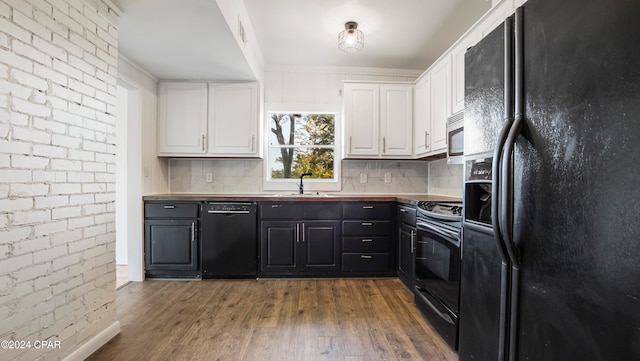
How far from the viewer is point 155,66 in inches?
114

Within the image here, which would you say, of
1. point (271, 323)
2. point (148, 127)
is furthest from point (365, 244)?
point (148, 127)

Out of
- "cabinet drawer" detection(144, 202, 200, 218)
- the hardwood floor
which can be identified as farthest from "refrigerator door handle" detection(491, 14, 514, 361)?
"cabinet drawer" detection(144, 202, 200, 218)

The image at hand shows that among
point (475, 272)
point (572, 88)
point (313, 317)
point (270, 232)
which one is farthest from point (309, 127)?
point (572, 88)

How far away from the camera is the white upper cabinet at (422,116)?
296 centimetres

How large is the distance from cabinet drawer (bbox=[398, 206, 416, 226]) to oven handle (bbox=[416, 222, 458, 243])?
165 millimetres

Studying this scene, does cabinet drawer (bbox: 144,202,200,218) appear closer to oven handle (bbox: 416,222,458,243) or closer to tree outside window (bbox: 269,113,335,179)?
tree outside window (bbox: 269,113,335,179)

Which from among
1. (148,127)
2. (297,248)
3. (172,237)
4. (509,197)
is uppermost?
(148,127)

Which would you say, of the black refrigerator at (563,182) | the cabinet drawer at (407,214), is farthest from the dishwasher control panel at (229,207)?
the black refrigerator at (563,182)

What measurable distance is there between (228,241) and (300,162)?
4.51 ft

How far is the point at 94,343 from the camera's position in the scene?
173 cm

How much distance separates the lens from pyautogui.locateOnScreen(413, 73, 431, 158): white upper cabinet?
9.73 feet

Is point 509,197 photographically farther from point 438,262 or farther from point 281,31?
point 281,31

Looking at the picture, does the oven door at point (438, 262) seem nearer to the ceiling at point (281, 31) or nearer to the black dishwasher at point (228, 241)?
the black dishwasher at point (228, 241)

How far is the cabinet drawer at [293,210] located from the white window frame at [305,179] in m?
0.63
